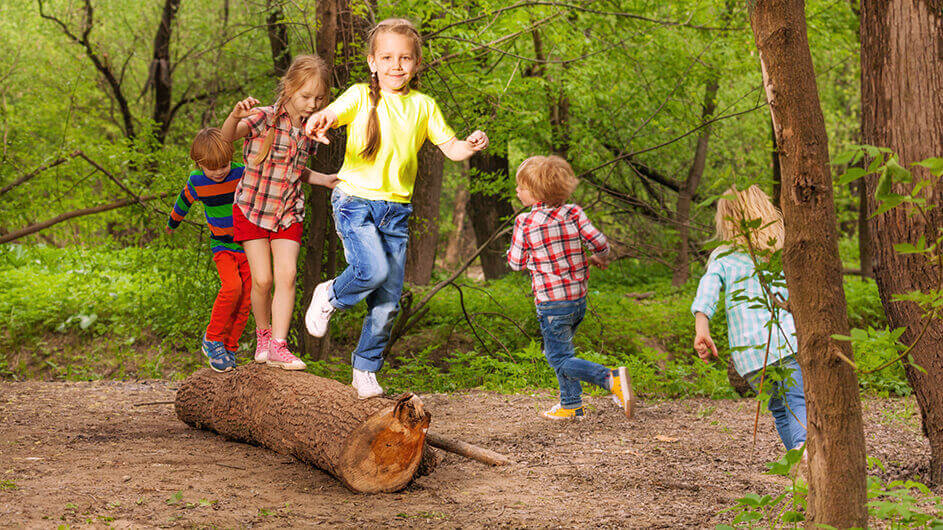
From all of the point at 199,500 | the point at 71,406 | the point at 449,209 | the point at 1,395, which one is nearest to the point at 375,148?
the point at 199,500

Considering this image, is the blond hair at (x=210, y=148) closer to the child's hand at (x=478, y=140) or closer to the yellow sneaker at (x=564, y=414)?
the child's hand at (x=478, y=140)

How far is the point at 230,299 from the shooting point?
556 cm

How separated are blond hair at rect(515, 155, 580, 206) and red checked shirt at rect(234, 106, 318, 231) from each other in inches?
64.8

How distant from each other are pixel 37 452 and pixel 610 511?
3379mm

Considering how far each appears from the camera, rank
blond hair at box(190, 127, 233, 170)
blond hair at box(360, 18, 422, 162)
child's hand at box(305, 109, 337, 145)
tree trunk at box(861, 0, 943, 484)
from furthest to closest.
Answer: blond hair at box(190, 127, 233, 170), blond hair at box(360, 18, 422, 162), child's hand at box(305, 109, 337, 145), tree trunk at box(861, 0, 943, 484)

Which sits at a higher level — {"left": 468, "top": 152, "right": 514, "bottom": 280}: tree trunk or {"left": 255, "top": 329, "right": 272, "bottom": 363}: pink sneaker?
{"left": 468, "top": 152, "right": 514, "bottom": 280}: tree trunk

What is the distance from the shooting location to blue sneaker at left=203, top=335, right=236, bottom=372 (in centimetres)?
554

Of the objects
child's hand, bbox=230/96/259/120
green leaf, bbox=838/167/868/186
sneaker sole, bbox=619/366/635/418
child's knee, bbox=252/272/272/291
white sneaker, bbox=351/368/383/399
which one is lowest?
sneaker sole, bbox=619/366/635/418

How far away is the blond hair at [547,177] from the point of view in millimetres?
5789

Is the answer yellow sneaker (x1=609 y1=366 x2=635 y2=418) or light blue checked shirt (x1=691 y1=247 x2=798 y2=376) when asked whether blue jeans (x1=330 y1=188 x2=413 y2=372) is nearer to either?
light blue checked shirt (x1=691 y1=247 x2=798 y2=376)

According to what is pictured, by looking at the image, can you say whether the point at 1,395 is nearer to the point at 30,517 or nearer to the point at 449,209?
the point at 30,517

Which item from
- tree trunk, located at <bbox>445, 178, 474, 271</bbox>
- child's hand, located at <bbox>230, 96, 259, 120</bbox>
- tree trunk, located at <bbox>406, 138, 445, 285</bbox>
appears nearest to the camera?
child's hand, located at <bbox>230, 96, 259, 120</bbox>

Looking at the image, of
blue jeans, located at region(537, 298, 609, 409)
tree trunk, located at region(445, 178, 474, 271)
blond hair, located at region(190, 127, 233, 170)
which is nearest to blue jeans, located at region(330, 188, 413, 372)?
blond hair, located at region(190, 127, 233, 170)

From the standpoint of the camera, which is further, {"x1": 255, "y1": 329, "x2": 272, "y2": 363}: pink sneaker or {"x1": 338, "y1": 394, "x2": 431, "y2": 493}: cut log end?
{"x1": 255, "y1": 329, "x2": 272, "y2": 363}: pink sneaker
